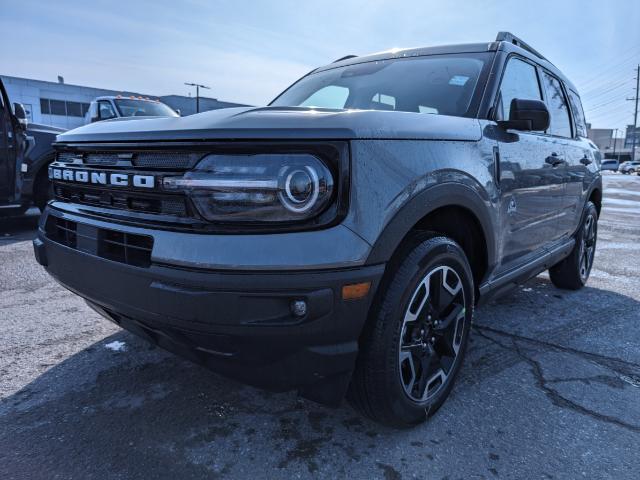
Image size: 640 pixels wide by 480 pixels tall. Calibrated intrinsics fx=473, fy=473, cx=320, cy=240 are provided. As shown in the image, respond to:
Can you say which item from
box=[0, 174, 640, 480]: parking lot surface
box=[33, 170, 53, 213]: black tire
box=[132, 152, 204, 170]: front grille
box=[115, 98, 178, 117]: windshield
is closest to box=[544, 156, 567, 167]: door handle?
box=[0, 174, 640, 480]: parking lot surface

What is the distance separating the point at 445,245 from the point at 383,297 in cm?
45

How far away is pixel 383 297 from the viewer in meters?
1.82

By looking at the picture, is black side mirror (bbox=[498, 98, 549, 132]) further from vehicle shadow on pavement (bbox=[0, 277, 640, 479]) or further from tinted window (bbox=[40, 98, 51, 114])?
tinted window (bbox=[40, 98, 51, 114])

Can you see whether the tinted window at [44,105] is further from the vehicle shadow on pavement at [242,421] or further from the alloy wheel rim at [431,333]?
the alloy wheel rim at [431,333]

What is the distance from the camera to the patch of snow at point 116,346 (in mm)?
2797

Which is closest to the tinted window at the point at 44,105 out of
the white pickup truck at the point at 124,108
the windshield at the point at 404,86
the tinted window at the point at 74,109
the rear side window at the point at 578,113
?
the tinted window at the point at 74,109

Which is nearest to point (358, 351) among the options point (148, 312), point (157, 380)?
point (148, 312)

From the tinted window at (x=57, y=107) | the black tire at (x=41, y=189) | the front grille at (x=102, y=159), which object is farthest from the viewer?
the tinted window at (x=57, y=107)

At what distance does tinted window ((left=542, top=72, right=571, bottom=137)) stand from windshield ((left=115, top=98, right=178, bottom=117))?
24.7 feet

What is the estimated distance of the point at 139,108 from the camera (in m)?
9.78

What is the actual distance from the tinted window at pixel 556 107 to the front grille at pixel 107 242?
3.06 m

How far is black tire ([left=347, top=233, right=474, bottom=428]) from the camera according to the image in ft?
5.99

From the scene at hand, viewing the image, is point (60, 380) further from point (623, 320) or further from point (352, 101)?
point (623, 320)

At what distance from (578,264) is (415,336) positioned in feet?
10.0
